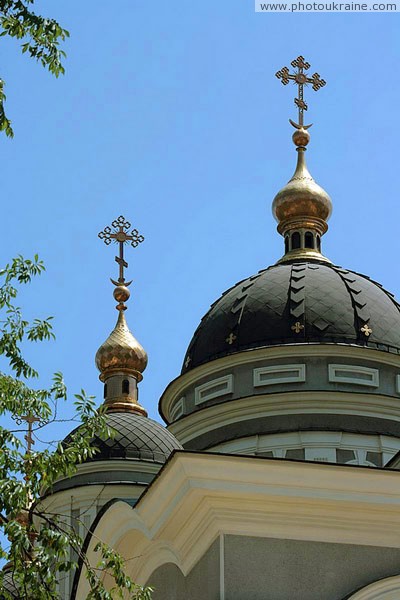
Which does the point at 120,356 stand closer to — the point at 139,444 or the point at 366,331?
the point at 139,444

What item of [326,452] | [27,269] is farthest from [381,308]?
[27,269]

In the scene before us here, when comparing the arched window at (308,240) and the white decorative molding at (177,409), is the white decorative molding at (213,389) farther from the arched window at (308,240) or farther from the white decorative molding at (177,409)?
the arched window at (308,240)

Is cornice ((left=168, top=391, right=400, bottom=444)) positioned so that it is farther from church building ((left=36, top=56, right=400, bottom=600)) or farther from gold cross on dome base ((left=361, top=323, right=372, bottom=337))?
gold cross on dome base ((left=361, top=323, right=372, bottom=337))

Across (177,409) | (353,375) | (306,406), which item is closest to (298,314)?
(353,375)

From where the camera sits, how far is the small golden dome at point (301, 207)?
79.5ft

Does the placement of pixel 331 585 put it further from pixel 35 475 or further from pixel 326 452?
pixel 326 452

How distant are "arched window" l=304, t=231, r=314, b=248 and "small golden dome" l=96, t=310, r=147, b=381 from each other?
3.13 meters

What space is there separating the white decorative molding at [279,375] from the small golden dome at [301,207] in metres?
3.98

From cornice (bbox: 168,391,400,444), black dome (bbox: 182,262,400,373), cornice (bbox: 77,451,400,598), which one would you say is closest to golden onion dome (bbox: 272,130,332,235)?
black dome (bbox: 182,262,400,373)

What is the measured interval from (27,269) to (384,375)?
11.4m

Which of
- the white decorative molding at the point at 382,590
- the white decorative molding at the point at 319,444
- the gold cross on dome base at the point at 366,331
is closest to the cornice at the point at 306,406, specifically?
the white decorative molding at the point at 319,444

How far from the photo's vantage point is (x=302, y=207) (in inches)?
957

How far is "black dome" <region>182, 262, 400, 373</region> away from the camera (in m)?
21.0

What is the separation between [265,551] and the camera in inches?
480
